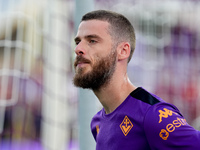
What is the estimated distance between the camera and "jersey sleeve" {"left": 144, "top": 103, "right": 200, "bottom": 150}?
169cm

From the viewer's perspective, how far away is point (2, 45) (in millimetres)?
7566

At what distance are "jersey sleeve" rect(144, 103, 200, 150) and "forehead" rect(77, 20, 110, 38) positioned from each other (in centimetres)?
63

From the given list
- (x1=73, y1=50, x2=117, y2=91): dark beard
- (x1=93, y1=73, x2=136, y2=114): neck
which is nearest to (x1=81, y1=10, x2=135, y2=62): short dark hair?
(x1=73, y1=50, x2=117, y2=91): dark beard

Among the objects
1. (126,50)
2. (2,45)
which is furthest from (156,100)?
(2,45)

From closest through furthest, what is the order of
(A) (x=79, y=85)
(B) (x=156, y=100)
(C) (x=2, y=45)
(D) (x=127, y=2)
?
(B) (x=156, y=100), (A) (x=79, y=85), (C) (x=2, y=45), (D) (x=127, y=2)

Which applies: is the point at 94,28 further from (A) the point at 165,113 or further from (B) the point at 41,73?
(B) the point at 41,73

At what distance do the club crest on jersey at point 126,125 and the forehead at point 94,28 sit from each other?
55cm

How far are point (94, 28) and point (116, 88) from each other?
0.41 metres

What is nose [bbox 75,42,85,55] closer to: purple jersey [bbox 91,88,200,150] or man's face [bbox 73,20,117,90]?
man's face [bbox 73,20,117,90]

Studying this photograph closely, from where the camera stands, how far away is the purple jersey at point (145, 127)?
5.62 feet

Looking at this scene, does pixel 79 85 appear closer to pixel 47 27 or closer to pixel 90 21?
pixel 90 21

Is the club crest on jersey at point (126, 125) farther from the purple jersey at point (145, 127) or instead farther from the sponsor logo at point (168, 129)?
the sponsor logo at point (168, 129)

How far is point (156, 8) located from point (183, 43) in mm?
1536

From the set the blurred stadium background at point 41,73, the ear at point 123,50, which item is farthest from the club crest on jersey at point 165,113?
the blurred stadium background at point 41,73
